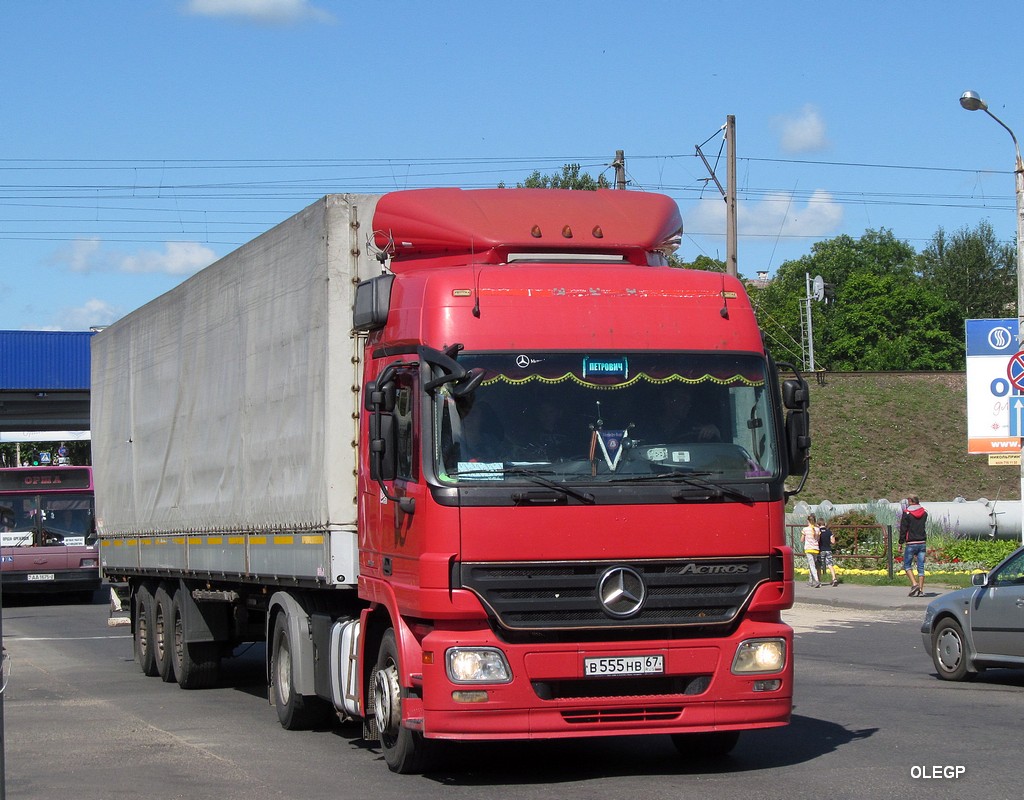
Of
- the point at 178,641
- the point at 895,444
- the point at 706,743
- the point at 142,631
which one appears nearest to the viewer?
the point at 706,743

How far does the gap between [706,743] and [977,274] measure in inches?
4026

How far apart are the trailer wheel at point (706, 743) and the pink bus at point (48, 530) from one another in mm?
24462

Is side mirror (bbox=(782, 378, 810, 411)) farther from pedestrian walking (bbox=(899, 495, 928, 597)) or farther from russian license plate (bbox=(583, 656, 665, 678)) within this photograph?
pedestrian walking (bbox=(899, 495, 928, 597))

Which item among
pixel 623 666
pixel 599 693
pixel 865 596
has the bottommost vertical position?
pixel 865 596

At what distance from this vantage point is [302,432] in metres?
10.7

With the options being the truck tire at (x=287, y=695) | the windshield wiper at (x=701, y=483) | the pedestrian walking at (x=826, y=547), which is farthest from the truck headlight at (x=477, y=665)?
the pedestrian walking at (x=826, y=547)

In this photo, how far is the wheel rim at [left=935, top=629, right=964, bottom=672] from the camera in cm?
1418

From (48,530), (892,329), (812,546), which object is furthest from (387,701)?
(892,329)

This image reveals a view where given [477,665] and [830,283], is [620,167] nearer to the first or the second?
[477,665]

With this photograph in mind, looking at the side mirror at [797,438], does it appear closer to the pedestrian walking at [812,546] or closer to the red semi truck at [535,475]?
the red semi truck at [535,475]

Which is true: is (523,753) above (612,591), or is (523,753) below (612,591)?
below

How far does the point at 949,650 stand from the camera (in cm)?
1435

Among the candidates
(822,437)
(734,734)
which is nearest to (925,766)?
(734,734)

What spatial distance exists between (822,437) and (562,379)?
50132 mm
